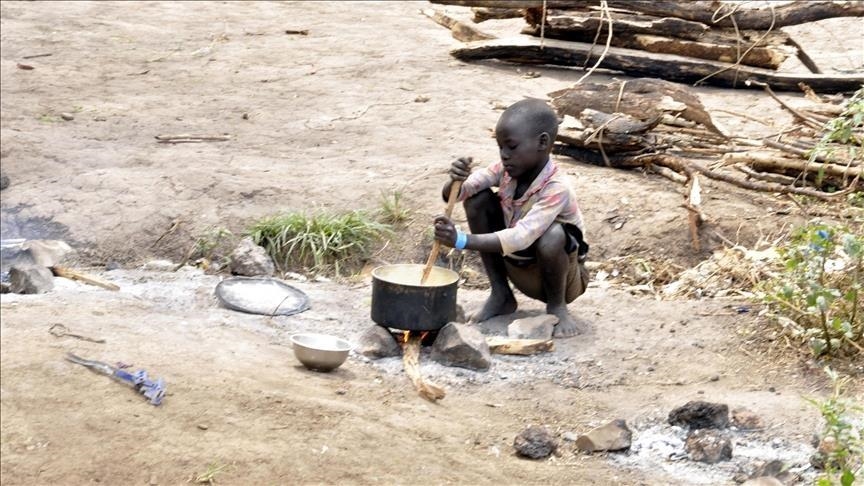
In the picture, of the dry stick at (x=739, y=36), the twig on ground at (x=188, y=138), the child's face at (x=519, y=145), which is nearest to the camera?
the child's face at (x=519, y=145)

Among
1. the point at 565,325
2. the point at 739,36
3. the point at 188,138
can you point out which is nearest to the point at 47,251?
the point at 188,138

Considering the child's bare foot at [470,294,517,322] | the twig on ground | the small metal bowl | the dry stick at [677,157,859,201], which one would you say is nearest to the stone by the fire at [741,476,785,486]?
the small metal bowl

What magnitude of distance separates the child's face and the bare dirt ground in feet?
2.84

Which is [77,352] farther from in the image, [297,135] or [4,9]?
[4,9]

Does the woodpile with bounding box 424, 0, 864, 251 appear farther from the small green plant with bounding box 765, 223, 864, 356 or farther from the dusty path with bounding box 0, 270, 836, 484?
the dusty path with bounding box 0, 270, 836, 484

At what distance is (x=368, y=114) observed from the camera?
8648 mm

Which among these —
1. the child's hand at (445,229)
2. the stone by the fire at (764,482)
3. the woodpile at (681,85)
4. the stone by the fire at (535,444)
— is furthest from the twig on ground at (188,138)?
the stone by the fire at (764,482)

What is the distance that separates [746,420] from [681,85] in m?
3.95

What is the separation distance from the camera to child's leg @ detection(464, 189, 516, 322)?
529cm

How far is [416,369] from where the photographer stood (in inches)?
186

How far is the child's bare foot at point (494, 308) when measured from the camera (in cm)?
554

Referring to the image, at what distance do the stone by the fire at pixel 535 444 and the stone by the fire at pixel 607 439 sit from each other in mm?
120

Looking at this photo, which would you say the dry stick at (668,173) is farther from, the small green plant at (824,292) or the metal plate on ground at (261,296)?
the metal plate on ground at (261,296)

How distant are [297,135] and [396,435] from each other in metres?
4.45
